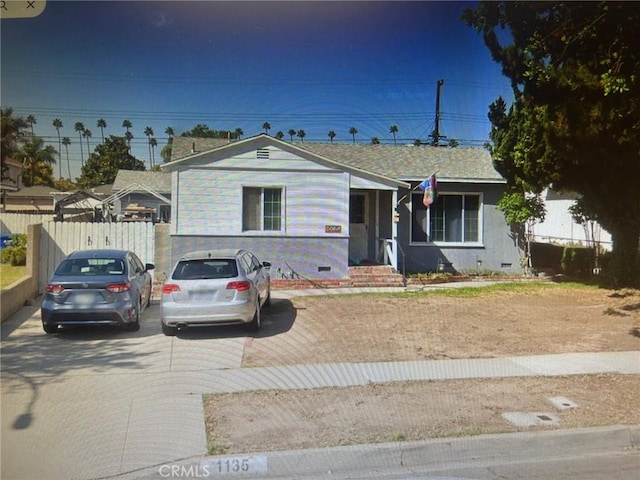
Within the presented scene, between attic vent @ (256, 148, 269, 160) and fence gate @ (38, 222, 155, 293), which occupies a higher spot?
attic vent @ (256, 148, 269, 160)

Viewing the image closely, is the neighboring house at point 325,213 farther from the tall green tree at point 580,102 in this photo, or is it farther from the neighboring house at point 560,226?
the neighboring house at point 560,226

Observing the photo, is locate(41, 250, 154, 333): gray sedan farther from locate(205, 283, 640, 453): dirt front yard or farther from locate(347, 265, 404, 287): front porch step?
locate(347, 265, 404, 287): front porch step

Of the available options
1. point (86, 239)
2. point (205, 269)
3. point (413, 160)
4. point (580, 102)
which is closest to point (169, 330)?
point (205, 269)

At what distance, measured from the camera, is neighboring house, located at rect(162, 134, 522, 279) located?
15.8 metres

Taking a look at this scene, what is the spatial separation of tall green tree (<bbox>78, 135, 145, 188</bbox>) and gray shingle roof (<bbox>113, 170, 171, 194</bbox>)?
990cm

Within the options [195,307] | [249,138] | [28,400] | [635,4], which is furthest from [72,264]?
[635,4]

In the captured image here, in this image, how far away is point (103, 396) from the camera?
660cm

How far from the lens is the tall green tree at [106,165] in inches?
1746

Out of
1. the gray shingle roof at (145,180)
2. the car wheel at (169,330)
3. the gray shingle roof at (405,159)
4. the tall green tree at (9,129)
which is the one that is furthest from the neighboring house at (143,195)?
the car wheel at (169,330)

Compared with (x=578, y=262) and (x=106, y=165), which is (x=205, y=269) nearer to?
(x=578, y=262)

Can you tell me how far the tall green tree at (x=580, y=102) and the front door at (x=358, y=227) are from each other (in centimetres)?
502

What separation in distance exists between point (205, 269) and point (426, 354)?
4.09 metres

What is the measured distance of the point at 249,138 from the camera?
15.8 meters

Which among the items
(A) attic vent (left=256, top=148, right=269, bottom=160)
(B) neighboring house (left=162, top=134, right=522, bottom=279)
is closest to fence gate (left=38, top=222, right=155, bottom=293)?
(B) neighboring house (left=162, top=134, right=522, bottom=279)
